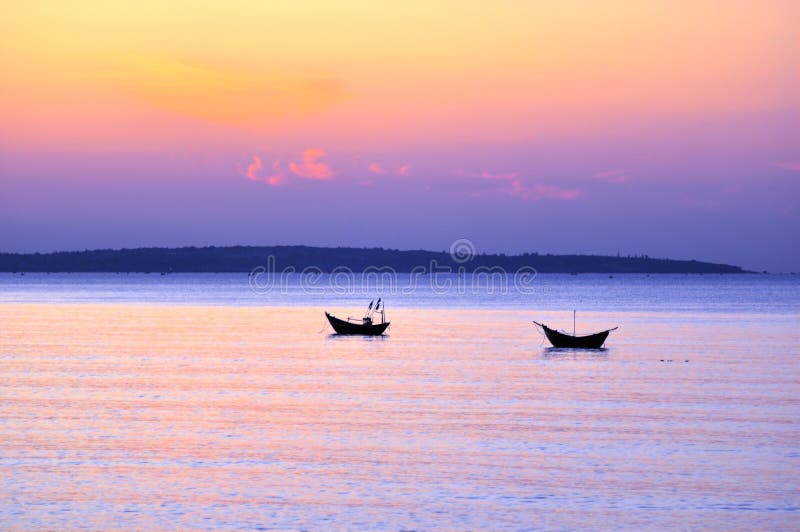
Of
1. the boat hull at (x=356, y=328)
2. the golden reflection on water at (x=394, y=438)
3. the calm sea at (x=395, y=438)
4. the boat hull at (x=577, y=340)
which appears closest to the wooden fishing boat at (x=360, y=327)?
the boat hull at (x=356, y=328)

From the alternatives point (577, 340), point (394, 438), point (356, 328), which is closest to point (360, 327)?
point (356, 328)

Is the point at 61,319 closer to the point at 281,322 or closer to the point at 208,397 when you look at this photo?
the point at 281,322

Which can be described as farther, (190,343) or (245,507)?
(190,343)

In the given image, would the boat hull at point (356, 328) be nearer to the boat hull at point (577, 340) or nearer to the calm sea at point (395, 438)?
the calm sea at point (395, 438)

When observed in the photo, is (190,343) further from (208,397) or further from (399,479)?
(399,479)

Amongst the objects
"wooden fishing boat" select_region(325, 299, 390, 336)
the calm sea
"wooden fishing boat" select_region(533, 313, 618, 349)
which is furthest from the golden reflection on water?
"wooden fishing boat" select_region(325, 299, 390, 336)

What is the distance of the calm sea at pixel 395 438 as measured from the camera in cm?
2025

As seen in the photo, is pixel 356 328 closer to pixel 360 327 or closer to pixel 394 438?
pixel 360 327

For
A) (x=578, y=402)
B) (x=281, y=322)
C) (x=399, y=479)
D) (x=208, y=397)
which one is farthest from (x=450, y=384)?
(x=281, y=322)

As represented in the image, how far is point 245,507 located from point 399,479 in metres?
3.69

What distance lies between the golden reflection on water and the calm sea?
75 millimetres

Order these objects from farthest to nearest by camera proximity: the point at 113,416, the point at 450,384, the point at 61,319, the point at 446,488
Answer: the point at 61,319
the point at 450,384
the point at 113,416
the point at 446,488

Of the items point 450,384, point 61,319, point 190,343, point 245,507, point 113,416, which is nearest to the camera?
point 245,507

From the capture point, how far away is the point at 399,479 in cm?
2277
